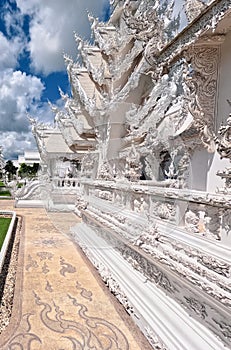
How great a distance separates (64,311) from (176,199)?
1.84 m

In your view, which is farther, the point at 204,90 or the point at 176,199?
the point at 204,90

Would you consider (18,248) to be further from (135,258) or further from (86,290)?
(135,258)

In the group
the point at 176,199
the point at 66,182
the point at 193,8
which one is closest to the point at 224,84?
the point at 193,8

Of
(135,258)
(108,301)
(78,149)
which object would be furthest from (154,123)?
(78,149)

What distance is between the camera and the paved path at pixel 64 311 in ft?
9.31

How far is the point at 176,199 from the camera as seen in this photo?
2697 millimetres

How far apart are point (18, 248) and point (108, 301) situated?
3.08m

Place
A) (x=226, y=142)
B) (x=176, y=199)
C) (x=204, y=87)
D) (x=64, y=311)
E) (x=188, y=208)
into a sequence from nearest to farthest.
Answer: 1. (x=226, y=142)
2. (x=188, y=208)
3. (x=176, y=199)
4. (x=64, y=311)
5. (x=204, y=87)

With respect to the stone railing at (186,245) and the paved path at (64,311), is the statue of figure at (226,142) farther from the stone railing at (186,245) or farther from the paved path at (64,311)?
the paved path at (64,311)

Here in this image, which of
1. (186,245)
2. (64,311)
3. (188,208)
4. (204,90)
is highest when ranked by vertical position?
(204,90)

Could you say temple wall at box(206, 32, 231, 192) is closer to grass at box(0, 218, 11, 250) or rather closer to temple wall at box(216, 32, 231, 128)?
temple wall at box(216, 32, 231, 128)

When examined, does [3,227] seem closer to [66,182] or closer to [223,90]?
[66,182]

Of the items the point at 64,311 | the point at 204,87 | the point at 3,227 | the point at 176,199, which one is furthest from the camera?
the point at 3,227

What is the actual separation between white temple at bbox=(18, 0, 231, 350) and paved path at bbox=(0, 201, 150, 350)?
194 millimetres
